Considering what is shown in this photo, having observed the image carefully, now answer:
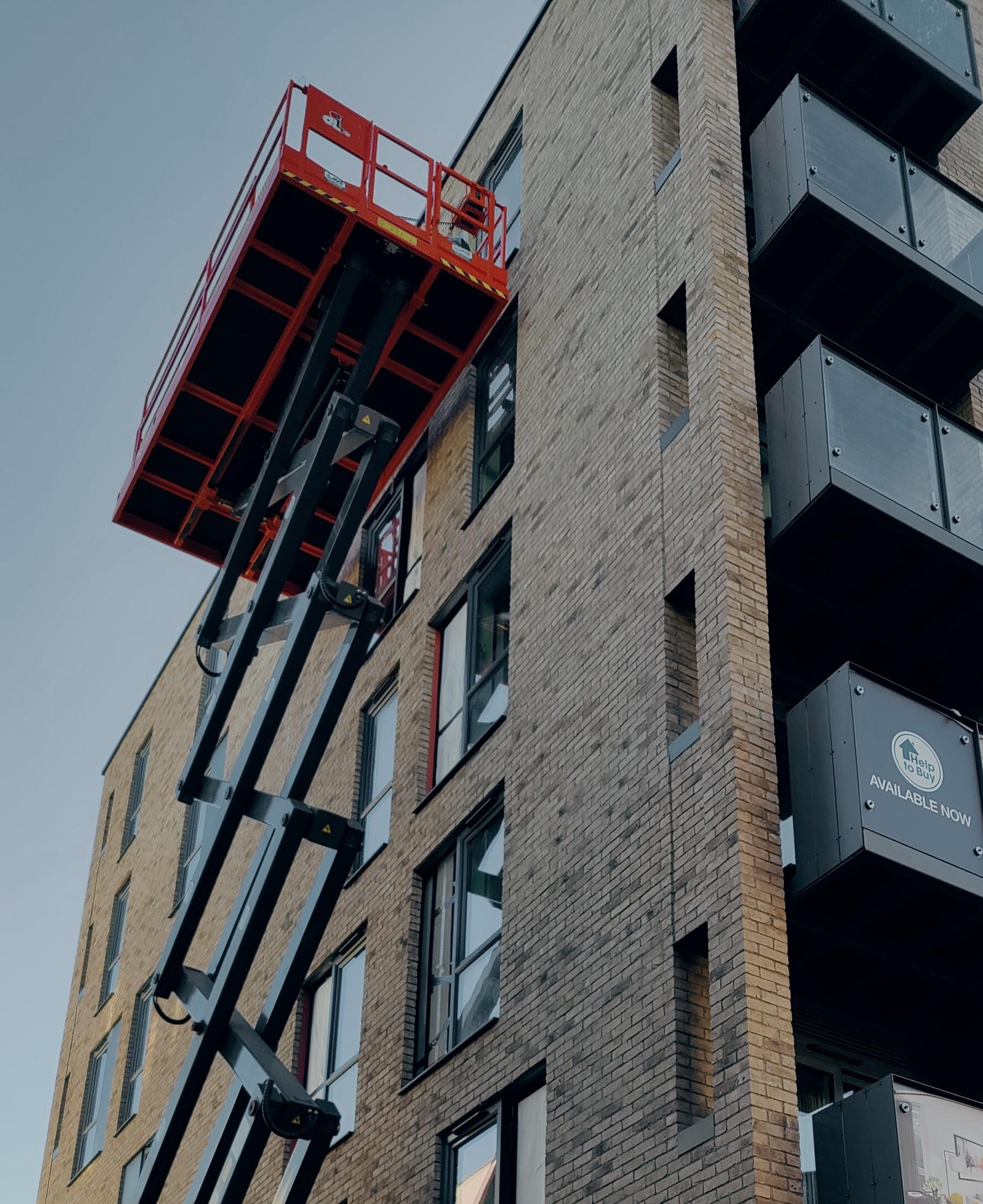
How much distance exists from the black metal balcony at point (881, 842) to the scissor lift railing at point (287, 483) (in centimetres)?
364

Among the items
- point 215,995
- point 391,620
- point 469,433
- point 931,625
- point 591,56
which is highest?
point 591,56

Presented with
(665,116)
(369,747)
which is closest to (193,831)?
(369,747)

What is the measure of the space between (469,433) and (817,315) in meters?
4.77

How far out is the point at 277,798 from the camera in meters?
13.0

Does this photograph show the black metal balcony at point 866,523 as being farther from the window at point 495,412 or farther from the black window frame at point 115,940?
the black window frame at point 115,940

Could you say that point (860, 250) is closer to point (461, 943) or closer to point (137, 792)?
point (461, 943)

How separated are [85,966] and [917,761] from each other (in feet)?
74.8

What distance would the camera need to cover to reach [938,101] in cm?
1736

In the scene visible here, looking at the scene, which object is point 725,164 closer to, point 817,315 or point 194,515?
point 817,315

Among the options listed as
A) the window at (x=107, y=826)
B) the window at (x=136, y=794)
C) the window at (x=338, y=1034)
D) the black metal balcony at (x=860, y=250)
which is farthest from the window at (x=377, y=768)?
the window at (x=107, y=826)

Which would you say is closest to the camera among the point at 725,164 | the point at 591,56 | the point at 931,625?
the point at 931,625

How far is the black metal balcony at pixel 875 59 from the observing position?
54.6 ft

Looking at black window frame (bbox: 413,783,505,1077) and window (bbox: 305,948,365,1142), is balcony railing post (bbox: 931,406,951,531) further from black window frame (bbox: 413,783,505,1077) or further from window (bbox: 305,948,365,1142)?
window (bbox: 305,948,365,1142)

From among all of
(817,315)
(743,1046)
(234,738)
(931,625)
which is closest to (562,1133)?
(743,1046)
